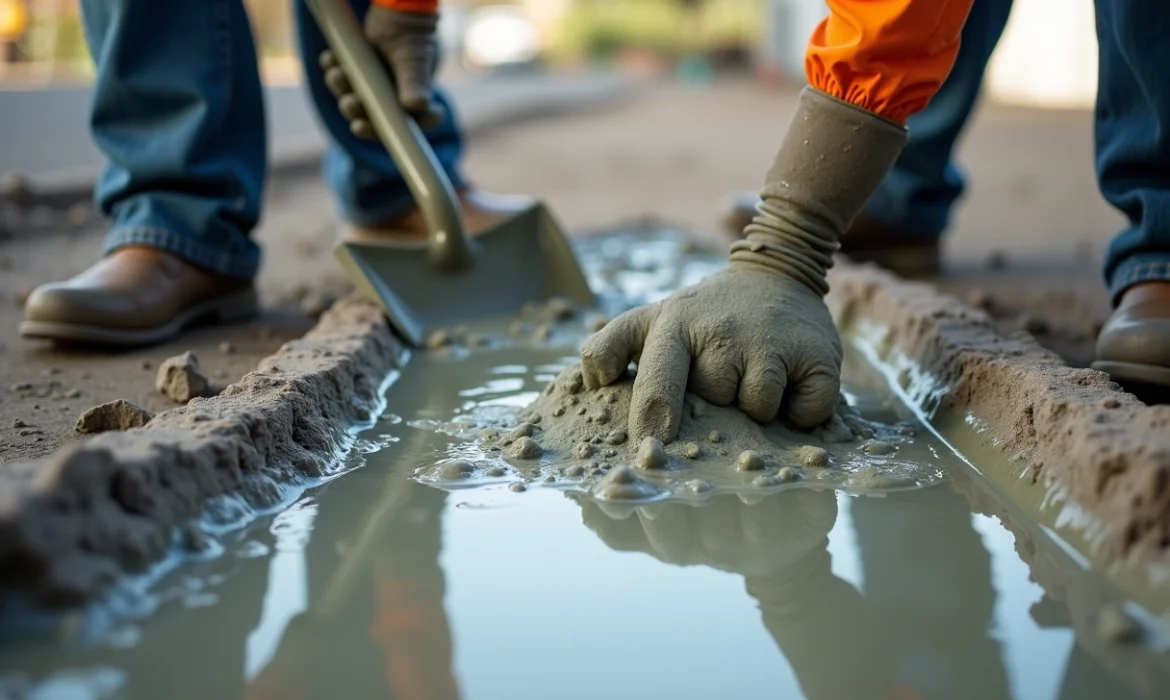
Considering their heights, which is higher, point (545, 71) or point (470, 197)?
point (470, 197)

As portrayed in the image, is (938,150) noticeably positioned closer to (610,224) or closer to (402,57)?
(402,57)

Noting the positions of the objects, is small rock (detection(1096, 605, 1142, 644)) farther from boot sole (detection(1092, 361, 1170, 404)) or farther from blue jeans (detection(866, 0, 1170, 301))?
blue jeans (detection(866, 0, 1170, 301))

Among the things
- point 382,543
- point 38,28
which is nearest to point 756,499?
point 382,543

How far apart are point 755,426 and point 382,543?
0.58 m

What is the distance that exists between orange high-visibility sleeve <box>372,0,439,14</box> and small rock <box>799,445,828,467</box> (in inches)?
57.9

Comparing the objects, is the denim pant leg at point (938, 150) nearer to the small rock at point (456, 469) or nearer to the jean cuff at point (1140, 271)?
the jean cuff at point (1140, 271)

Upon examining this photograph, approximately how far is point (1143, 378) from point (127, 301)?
1.92 meters

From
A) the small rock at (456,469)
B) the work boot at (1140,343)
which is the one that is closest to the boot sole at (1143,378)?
the work boot at (1140,343)

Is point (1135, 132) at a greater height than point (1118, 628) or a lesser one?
greater

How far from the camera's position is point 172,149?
8.06ft

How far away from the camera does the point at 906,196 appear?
3.04 metres

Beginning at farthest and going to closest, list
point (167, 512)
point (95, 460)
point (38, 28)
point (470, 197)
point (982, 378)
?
point (38, 28)
point (470, 197)
point (982, 378)
point (167, 512)
point (95, 460)

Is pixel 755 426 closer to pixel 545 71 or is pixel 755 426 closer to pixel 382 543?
pixel 382 543

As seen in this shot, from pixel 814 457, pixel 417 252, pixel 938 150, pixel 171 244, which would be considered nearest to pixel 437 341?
pixel 417 252
